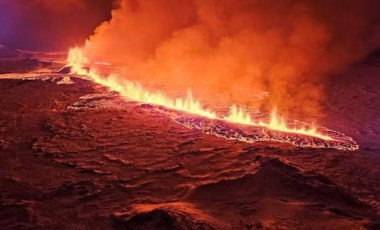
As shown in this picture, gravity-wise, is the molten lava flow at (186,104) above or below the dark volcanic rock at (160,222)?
above

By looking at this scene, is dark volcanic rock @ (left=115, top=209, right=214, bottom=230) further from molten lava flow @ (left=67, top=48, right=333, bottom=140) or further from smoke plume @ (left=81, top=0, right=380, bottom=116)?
smoke plume @ (left=81, top=0, right=380, bottom=116)

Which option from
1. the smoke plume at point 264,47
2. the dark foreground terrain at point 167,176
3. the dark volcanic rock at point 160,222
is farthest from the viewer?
the smoke plume at point 264,47

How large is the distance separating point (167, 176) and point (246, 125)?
265 cm

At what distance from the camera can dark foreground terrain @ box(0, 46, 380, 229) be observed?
416 centimetres

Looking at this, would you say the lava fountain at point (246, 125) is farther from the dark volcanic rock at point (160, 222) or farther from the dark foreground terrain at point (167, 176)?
the dark volcanic rock at point (160, 222)

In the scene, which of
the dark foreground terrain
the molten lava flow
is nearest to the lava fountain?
the molten lava flow

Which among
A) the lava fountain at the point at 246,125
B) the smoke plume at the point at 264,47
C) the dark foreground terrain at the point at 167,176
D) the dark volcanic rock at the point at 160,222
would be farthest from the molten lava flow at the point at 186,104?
the dark volcanic rock at the point at 160,222

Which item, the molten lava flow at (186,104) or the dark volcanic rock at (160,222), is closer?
the dark volcanic rock at (160,222)

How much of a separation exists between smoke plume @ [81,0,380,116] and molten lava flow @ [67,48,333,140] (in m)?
0.81

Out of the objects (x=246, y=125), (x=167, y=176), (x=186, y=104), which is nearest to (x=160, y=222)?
(x=167, y=176)

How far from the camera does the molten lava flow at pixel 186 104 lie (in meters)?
7.32

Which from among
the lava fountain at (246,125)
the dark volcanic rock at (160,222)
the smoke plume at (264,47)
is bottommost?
the dark volcanic rock at (160,222)

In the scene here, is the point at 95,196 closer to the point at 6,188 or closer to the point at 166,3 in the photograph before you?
the point at 6,188

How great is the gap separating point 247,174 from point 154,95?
5.02m
